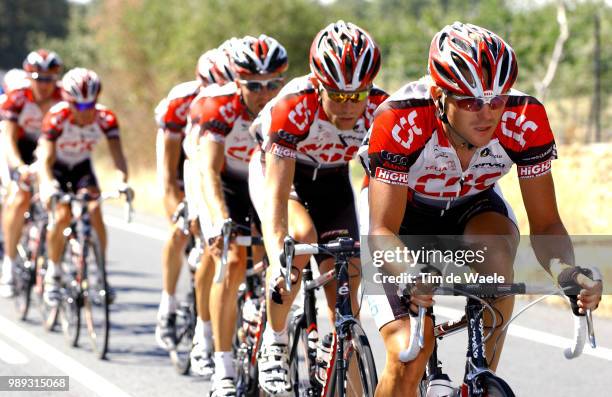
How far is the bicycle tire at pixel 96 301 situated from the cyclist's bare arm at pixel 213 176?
1.92m

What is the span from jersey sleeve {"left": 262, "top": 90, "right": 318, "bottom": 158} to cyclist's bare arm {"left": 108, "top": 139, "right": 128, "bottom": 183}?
135 inches

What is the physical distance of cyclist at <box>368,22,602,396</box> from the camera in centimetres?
395

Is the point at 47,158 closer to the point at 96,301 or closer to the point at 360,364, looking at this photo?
the point at 96,301

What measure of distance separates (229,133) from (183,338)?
180 cm

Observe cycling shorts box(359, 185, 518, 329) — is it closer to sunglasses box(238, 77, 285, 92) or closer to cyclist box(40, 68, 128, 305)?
sunglasses box(238, 77, 285, 92)

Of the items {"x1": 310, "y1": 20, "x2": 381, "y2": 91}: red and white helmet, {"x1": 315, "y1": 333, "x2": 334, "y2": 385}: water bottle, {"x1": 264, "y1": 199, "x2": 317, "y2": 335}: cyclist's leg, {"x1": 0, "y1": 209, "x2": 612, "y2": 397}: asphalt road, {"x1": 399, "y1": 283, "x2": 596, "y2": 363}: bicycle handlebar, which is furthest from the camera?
{"x1": 0, "y1": 209, "x2": 612, "y2": 397}: asphalt road

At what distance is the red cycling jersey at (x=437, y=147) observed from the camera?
4086mm

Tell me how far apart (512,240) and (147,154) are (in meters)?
20.9

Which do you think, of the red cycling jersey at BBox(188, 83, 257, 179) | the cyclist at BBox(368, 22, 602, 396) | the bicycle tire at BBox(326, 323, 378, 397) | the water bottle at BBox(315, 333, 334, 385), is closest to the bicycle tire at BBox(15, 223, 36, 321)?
the red cycling jersey at BBox(188, 83, 257, 179)

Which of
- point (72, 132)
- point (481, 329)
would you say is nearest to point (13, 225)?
point (72, 132)

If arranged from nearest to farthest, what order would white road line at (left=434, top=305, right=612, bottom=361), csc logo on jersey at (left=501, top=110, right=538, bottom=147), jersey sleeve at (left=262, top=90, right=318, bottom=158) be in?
1. csc logo on jersey at (left=501, top=110, right=538, bottom=147)
2. jersey sleeve at (left=262, top=90, right=318, bottom=158)
3. white road line at (left=434, top=305, right=612, bottom=361)

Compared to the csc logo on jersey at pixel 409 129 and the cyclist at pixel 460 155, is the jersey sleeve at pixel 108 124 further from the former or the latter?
the csc logo on jersey at pixel 409 129

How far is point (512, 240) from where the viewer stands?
4.39m

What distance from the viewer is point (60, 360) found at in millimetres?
7633
